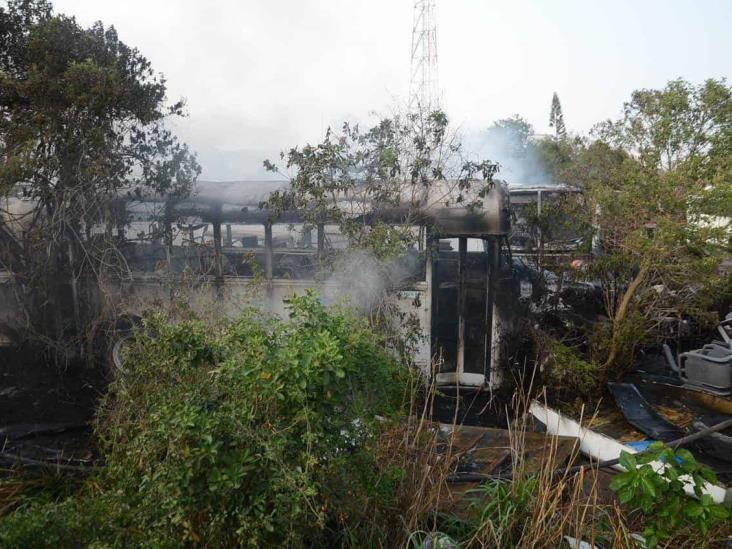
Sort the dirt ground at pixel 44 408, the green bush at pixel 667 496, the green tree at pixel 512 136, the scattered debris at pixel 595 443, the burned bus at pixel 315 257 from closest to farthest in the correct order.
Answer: the green bush at pixel 667 496 < the scattered debris at pixel 595 443 < the dirt ground at pixel 44 408 < the burned bus at pixel 315 257 < the green tree at pixel 512 136

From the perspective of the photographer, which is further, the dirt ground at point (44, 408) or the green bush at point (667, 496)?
the dirt ground at point (44, 408)

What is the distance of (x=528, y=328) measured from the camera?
26.4 ft

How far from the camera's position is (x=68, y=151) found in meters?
7.48

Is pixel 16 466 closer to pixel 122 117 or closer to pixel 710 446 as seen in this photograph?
pixel 122 117

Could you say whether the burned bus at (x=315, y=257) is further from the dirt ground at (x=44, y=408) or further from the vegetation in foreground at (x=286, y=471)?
the vegetation in foreground at (x=286, y=471)

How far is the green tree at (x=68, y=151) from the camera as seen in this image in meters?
7.19

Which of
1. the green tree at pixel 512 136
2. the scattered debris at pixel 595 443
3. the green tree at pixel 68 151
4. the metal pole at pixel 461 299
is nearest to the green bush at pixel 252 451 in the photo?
the scattered debris at pixel 595 443

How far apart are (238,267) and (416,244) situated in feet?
8.70

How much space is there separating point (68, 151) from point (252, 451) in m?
6.45

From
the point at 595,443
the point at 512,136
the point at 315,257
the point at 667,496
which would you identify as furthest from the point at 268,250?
the point at 512,136

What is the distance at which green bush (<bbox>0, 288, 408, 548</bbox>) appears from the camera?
264 centimetres

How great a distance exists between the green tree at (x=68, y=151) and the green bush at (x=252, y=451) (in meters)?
5.27

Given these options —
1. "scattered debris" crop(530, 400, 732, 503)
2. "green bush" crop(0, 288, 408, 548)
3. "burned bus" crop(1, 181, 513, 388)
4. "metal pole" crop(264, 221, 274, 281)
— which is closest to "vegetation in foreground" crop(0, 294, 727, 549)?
"green bush" crop(0, 288, 408, 548)

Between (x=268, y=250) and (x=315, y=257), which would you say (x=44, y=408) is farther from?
(x=315, y=257)
